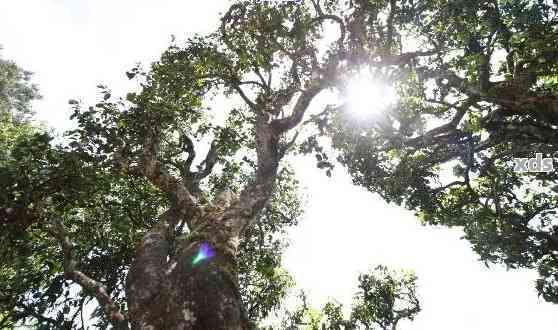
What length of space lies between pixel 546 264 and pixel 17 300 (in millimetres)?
21368

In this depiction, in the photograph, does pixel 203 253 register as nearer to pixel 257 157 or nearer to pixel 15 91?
pixel 257 157

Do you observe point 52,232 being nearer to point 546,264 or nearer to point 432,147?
point 432,147

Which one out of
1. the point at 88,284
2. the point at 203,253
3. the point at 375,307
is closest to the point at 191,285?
the point at 203,253

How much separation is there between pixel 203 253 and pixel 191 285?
854mm

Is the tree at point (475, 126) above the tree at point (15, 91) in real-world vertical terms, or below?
below

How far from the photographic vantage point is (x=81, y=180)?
692 cm

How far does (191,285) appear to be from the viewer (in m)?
5.42

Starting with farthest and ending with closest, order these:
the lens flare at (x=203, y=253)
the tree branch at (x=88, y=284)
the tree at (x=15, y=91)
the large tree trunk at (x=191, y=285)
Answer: the tree at (x=15, y=91) < the tree branch at (x=88, y=284) < the lens flare at (x=203, y=253) < the large tree trunk at (x=191, y=285)

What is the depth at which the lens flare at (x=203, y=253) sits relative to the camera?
5980mm

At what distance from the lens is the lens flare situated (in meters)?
5.98

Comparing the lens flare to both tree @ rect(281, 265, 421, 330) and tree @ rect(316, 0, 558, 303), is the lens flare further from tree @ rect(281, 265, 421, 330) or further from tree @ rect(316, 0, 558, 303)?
tree @ rect(281, 265, 421, 330)

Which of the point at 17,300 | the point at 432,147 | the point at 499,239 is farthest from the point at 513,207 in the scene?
the point at 17,300

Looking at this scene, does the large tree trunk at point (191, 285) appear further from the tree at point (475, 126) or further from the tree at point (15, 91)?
the tree at point (15, 91)

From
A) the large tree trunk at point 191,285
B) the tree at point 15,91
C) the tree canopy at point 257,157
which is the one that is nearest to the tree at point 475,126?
the tree canopy at point 257,157
